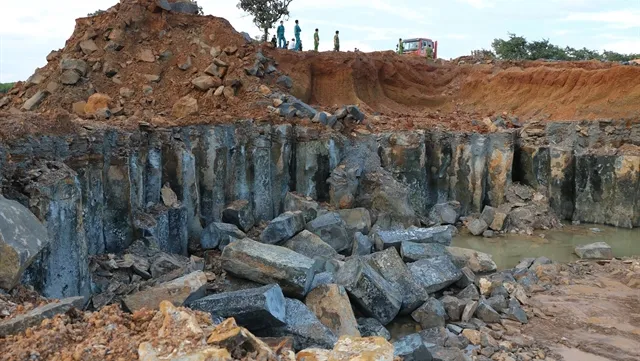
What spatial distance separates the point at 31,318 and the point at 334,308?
4039 mm

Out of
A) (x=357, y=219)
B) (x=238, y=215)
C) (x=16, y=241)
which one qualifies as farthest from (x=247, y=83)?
(x=16, y=241)

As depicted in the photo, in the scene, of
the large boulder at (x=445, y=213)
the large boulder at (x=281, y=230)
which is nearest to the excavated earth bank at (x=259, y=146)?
the large boulder at (x=445, y=213)

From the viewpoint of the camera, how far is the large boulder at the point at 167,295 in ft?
Result: 20.3

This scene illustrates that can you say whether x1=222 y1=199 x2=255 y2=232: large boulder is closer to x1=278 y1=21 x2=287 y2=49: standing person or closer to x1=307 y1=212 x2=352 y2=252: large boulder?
x1=307 y1=212 x2=352 y2=252: large boulder

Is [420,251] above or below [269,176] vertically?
below

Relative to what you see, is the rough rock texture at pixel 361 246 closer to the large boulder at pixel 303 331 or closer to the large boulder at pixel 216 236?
the large boulder at pixel 216 236

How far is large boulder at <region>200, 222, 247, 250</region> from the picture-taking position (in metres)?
9.80

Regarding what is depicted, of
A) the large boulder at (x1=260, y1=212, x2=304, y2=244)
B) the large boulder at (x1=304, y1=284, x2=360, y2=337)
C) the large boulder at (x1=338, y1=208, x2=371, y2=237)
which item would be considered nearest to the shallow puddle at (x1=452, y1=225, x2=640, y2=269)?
the large boulder at (x1=338, y1=208, x2=371, y2=237)

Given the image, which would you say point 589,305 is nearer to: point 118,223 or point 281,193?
point 281,193

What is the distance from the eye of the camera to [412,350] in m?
6.46

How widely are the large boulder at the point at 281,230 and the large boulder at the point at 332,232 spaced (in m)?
0.61

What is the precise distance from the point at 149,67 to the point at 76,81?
1.85 metres

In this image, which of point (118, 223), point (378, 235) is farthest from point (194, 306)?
point (378, 235)

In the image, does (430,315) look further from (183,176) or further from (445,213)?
(445,213)
